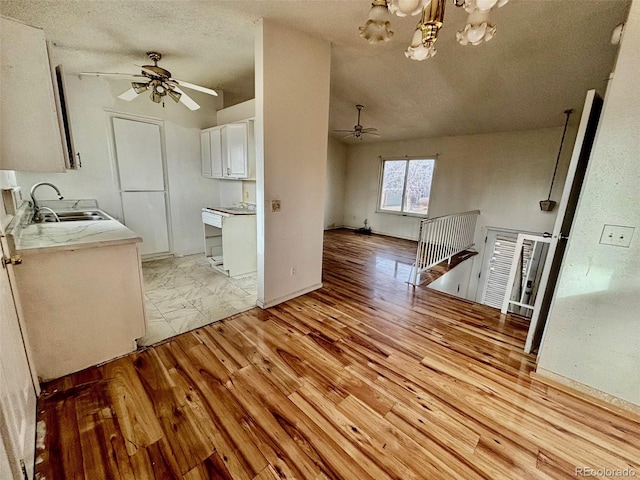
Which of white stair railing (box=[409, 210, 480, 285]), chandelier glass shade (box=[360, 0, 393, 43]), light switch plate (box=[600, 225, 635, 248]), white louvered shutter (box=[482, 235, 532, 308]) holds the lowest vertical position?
white louvered shutter (box=[482, 235, 532, 308])

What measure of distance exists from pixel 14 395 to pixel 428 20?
2.47m

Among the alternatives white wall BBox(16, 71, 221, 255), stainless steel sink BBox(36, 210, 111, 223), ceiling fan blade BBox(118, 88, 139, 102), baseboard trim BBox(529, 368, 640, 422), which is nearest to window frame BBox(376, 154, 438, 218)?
white wall BBox(16, 71, 221, 255)

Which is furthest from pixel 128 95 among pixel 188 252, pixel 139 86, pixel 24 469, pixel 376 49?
pixel 24 469

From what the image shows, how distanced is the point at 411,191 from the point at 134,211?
19.0ft

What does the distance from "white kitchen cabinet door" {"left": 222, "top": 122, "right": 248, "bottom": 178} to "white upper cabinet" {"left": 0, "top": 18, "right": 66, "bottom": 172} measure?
2.33 metres

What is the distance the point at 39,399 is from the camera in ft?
5.14

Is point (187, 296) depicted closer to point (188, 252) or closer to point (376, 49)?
point (188, 252)

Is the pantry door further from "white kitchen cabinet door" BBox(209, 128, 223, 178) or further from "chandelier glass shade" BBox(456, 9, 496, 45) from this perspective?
"chandelier glass shade" BBox(456, 9, 496, 45)

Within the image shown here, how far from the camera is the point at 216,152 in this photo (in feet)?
13.3

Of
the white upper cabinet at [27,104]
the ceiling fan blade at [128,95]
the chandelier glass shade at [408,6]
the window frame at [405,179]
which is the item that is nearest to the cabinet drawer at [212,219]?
the ceiling fan blade at [128,95]

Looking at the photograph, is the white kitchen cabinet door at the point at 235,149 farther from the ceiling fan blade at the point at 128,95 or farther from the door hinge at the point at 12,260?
the door hinge at the point at 12,260

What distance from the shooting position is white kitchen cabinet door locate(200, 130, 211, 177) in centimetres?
420

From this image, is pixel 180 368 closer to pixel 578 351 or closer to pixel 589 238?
pixel 578 351

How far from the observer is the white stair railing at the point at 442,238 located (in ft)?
12.0
